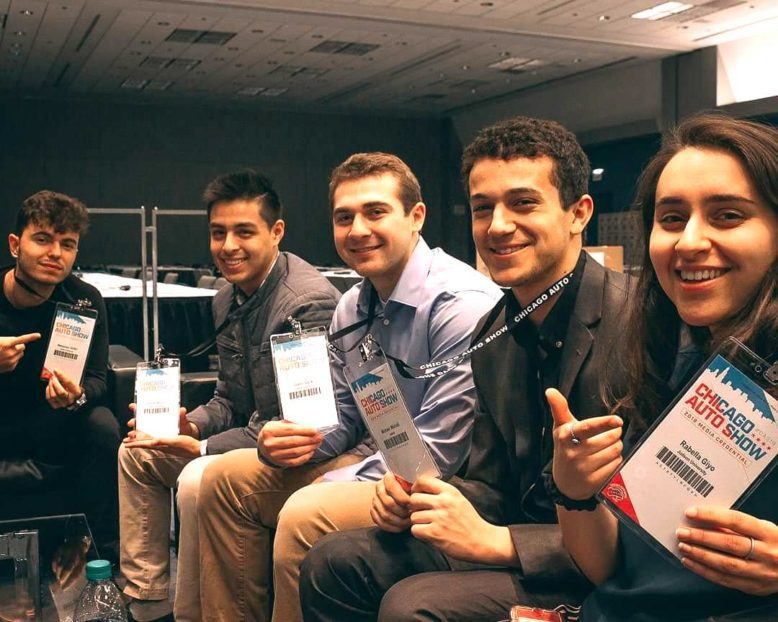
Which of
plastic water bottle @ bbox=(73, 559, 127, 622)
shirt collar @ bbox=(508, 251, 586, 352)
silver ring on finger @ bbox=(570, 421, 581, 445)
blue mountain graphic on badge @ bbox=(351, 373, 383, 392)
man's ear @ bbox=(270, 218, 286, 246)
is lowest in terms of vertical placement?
plastic water bottle @ bbox=(73, 559, 127, 622)

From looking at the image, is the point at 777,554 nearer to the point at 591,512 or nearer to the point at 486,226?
the point at 591,512

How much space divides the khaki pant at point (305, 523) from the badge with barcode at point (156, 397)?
0.53 metres

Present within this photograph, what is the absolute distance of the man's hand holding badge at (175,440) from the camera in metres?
2.19

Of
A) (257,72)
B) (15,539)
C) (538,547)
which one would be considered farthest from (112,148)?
(538,547)

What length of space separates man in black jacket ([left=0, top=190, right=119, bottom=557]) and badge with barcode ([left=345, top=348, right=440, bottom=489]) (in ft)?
5.66

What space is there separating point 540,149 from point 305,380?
683 millimetres

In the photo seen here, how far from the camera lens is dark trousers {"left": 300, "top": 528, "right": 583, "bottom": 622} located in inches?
53.4

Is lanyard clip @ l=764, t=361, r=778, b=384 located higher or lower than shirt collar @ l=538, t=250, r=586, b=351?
lower

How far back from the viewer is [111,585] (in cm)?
198

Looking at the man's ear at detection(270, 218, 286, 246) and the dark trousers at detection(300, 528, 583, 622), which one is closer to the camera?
the dark trousers at detection(300, 528, 583, 622)

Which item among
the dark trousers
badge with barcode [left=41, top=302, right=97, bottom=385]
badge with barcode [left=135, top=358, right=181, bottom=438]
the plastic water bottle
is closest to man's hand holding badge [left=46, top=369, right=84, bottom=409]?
badge with barcode [left=41, top=302, right=97, bottom=385]

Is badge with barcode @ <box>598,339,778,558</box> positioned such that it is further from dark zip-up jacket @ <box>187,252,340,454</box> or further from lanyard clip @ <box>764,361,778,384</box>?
dark zip-up jacket @ <box>187,252,340,454</box>

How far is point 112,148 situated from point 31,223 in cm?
1211

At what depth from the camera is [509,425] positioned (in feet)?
4.99
